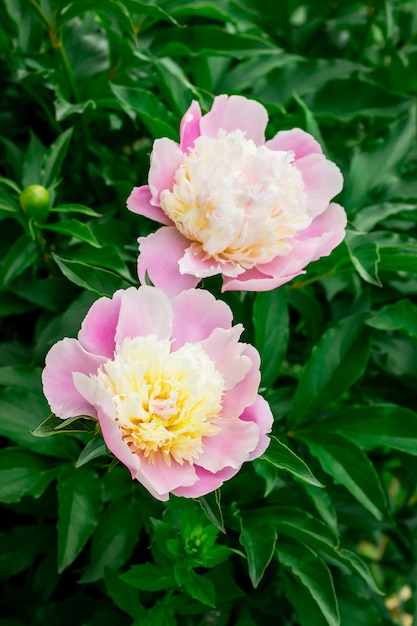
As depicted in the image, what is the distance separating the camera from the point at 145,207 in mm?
696

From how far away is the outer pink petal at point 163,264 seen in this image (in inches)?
25.6

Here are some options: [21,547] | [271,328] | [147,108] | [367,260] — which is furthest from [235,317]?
[21,547]

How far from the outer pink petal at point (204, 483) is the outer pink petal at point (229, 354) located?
0.07 metres

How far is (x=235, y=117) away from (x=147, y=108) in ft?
0.44

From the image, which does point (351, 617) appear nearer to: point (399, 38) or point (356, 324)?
point (356, 324)

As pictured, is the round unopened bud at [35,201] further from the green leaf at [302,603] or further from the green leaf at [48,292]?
the green leaf at [302,603]

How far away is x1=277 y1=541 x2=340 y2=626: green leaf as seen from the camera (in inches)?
28.5

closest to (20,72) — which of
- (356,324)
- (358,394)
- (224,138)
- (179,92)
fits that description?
(179,92)

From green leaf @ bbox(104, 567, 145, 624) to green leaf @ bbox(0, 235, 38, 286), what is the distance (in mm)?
333

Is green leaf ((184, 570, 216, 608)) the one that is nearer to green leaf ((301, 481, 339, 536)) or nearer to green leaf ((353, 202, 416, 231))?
green leaf ((301, 481, 339, 536))

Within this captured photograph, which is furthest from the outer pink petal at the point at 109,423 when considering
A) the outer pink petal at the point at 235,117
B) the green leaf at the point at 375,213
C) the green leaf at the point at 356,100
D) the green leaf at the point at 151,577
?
the green leaf at the point at 356,100

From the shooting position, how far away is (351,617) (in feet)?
3.05

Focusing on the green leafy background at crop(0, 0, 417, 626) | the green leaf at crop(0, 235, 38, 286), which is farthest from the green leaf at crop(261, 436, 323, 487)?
the green leaf at crop(0, 235, 38, 286)

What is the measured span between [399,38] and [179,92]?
70cm
